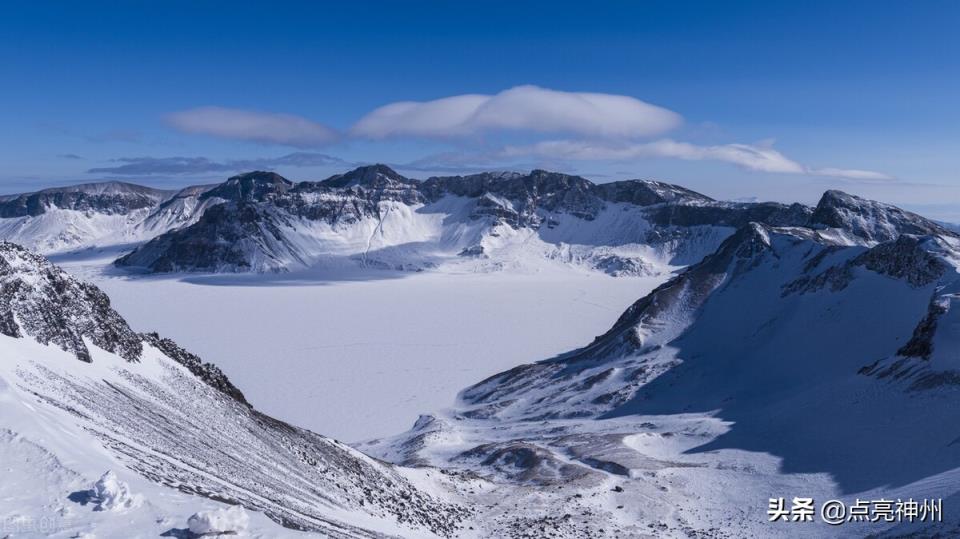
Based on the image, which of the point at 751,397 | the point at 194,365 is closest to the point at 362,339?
the point at 751,397

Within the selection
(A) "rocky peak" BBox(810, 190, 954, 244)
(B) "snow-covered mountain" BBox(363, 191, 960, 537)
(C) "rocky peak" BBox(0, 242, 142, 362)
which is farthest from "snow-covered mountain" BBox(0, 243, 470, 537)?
(A) "rocky peak" BBox(810, 190, 954, 244)

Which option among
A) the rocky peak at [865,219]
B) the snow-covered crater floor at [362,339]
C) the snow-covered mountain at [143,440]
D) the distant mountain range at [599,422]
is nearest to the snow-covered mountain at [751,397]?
the distant mountain range at [599,422]

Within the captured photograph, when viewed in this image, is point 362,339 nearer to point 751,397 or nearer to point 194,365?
point 751,397

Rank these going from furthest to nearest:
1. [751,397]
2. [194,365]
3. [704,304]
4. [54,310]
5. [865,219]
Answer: [865,219] → [704,304] → [751,397] → [194,365] → [54,310]

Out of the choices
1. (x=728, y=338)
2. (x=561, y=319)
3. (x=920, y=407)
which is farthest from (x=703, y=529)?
(x=561, y=319)

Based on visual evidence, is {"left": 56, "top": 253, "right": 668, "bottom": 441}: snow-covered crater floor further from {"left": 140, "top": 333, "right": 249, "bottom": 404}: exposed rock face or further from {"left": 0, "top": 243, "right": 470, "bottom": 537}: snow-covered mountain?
{"left": 0, "top": 243, "right": 470, "bottom": 537}: snow-covered mountain

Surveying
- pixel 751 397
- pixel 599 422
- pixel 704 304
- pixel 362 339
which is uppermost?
pixel 704 304

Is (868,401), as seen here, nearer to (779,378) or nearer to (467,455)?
(779,378)
